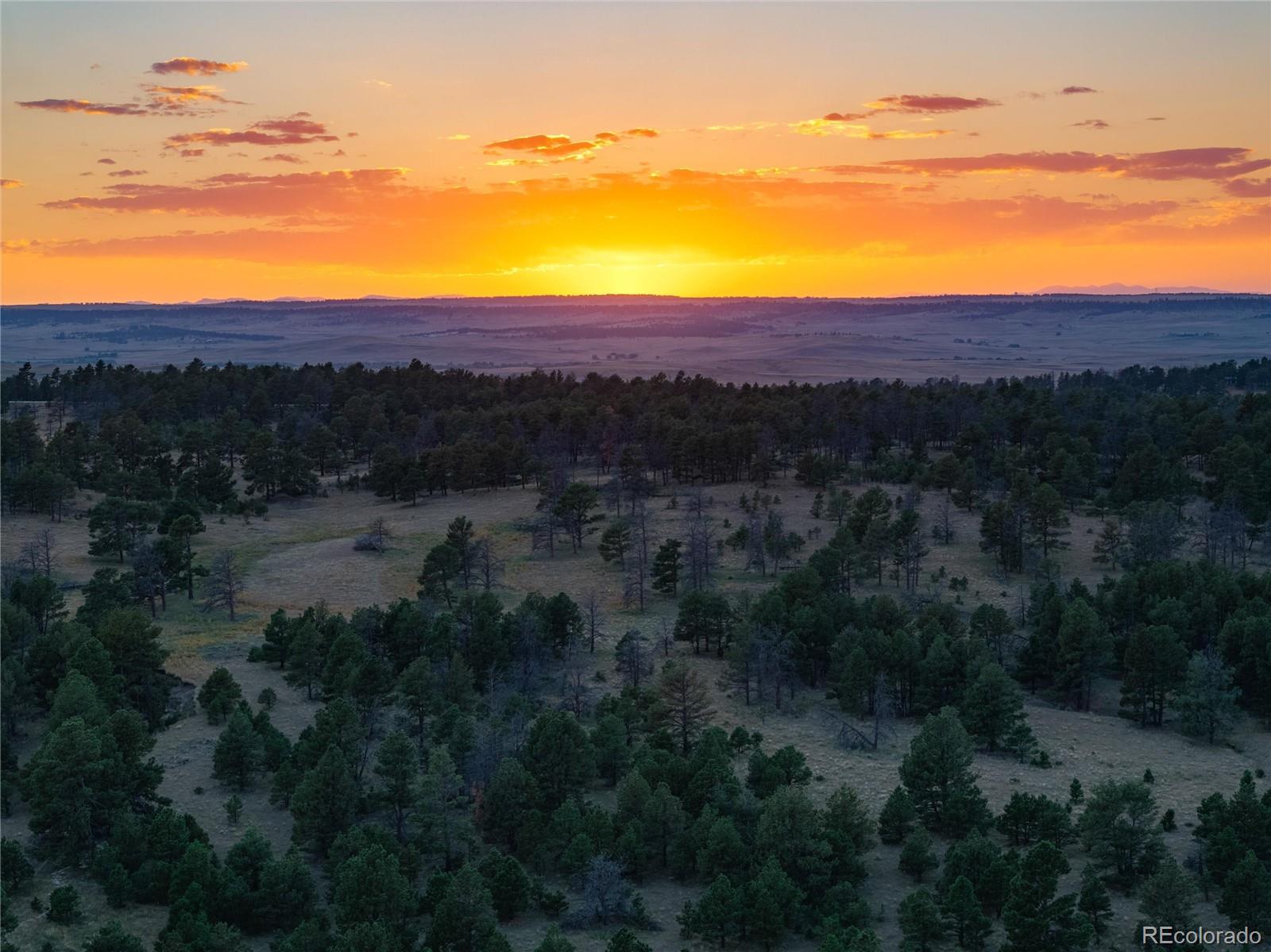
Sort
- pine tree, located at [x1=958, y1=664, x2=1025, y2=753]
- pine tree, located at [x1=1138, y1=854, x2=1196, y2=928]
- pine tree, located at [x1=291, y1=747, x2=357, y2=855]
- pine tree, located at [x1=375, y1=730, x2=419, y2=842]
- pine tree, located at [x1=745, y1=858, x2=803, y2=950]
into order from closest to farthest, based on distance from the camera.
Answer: pine tree, located at [x1=1138, y1=854, x2=1196, y2=928]
pine tree, located at [x1=745, y1=858, x2=803, y2=950]
pine tree, located at [x1=291, y1=747, x2=357, y2=855]
pine tree, located at [x1=375, y1=730, x2=419, y2=842]
pine tree, located at [x1=958, y1=664, x2=1025, y2=753]

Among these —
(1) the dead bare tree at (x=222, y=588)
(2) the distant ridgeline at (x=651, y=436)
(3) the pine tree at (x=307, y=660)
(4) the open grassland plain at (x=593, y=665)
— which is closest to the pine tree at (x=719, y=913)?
(4) the open grassland plain at (x=593, y=665)

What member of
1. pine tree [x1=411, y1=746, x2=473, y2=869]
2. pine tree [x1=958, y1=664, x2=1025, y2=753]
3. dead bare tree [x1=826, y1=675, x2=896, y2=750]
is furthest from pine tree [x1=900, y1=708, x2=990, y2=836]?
pine tree [x1=411, y1=746, x2=473, y2=869]

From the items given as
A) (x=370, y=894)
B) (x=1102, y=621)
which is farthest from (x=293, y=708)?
(x=1102, y=621)

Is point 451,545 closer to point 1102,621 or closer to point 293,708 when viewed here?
point 293,708

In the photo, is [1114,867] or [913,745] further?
[913,745]

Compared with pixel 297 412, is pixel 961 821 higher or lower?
lower

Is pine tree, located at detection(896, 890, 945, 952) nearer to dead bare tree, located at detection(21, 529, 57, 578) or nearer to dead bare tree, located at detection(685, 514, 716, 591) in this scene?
dead bare tree, located at detection(685, 514, 716, 591)


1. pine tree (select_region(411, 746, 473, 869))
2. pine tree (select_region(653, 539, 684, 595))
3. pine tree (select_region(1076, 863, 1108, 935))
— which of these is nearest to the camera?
pine tree (select_region(1076, 863, 1108, 935))
